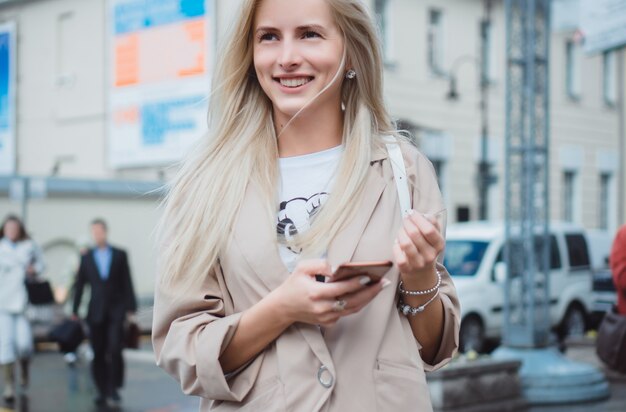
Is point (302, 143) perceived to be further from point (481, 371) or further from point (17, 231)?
point (17, 231)

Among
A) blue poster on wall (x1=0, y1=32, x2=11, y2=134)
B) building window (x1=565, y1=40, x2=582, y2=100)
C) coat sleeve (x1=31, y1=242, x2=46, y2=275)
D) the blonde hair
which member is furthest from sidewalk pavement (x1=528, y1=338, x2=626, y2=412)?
blue poster on wall (x1=0, y1=32, x2=11, y2=134)

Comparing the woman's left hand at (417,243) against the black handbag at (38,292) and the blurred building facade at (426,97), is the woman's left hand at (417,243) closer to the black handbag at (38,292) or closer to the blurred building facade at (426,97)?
the black handbag at (38,292)

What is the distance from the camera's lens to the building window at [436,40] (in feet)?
78.5

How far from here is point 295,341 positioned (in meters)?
1.90

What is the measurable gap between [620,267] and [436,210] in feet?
10.7

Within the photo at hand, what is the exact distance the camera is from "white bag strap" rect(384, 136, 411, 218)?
2020 millimetres

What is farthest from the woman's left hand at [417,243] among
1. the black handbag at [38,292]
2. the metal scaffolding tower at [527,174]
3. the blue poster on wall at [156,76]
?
the blue poster on wall at [156,76]

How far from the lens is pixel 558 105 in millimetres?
27391

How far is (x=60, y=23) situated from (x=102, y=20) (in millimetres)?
1782

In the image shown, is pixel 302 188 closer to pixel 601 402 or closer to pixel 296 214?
pixel 296 214

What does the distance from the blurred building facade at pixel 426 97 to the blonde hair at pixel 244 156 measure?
17480 millimetres

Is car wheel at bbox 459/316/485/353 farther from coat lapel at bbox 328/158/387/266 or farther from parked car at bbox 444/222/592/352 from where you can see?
coat lapel at bbox 328/158/387/266

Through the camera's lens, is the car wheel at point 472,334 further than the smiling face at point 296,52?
Yes

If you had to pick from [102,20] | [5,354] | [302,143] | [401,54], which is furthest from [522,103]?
[102,20]
